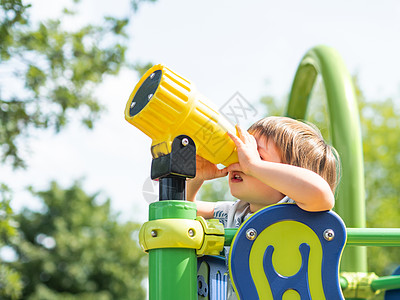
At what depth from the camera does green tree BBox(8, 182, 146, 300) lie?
18.7 meters

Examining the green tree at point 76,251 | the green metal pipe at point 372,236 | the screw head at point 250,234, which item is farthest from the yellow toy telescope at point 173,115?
the green tree at point 76,251

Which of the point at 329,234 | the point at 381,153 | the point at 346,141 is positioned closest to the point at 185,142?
the point at 329,234

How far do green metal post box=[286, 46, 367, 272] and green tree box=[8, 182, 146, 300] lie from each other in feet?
56.3

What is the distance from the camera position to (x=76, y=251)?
63.0 feet

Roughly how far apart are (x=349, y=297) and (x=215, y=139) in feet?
4.44

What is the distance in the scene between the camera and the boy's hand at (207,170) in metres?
1.60

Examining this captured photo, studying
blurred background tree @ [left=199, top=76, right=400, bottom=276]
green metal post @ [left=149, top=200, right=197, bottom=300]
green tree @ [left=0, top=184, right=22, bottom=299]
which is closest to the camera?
green metal post @ [left=149, top=200, right=197, bottom=300]

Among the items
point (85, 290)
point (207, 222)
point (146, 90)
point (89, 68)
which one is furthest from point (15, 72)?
point (85, 290)

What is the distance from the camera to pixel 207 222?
1244 millimetres

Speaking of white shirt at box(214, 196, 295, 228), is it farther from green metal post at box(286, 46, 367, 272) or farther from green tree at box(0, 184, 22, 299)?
green tree at box(0, 184, 22, 299)

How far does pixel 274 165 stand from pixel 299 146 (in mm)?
250

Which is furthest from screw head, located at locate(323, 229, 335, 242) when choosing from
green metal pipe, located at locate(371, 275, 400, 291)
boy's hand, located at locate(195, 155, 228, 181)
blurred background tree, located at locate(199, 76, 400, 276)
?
blurred background tree, located at locate(199, 76, 400, 276)

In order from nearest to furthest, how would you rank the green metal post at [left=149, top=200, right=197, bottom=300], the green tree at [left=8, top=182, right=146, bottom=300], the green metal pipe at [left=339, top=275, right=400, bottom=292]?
the green metal post at [left=149, top=200, right=197, bottom=300] → the green metal pipe at [left=339, top=275, right=400, bottom=292] → the green tree at [left=8, top=182, right=146, bottom=300]

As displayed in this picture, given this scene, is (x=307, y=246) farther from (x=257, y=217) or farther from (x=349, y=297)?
(x=349, y=297)
